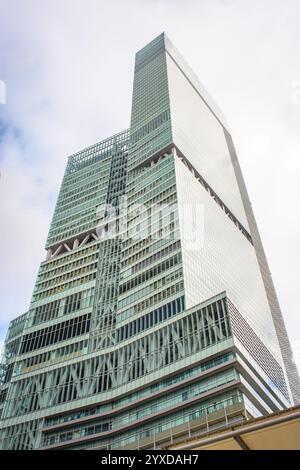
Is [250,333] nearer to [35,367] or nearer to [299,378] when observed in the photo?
[35,367]

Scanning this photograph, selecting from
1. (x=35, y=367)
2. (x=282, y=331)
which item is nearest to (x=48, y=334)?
(x=35, y=367)

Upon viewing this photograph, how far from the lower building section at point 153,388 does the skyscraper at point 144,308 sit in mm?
223

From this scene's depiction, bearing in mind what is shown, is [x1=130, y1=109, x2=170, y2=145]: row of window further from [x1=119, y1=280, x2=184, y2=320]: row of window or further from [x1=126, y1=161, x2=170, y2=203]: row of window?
[x1=119, y1=280, x2=184, y2=320]: row of window

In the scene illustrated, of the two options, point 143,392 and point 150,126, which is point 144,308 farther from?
point 150,126

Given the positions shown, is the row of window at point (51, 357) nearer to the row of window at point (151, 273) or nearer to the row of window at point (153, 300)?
the row of window at point (153, 300)

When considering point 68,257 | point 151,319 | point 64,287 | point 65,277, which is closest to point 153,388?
point 151,319

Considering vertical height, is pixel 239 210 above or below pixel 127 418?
above

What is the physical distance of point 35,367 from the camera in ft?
290

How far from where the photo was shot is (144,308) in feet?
284

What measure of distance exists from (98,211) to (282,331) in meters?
103

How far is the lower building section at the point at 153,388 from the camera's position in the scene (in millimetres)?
Answer: 65625

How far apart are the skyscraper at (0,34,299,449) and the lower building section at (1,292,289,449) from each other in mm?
223

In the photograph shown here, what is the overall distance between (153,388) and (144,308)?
17795 millimetres

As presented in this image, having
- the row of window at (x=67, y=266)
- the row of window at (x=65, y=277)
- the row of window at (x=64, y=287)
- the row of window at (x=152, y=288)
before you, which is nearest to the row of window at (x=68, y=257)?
the row of window at (x=67, y=266)
